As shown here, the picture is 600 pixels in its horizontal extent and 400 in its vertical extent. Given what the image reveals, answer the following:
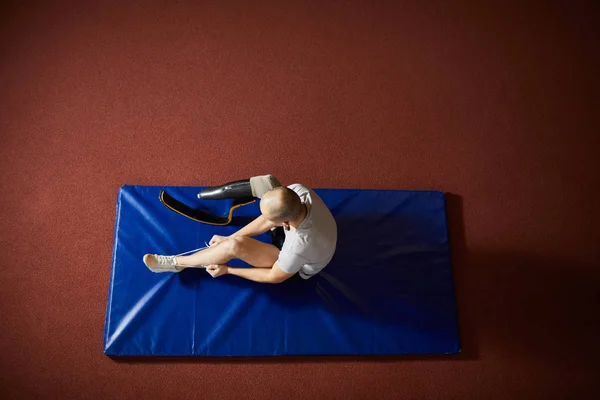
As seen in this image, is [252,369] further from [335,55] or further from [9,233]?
[335,55]

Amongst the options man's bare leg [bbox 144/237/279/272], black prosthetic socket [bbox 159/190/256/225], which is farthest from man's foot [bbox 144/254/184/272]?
black prosthetic socket [bbox 159/190/256/225]

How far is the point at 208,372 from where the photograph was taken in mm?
2492

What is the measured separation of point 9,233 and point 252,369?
1.85 metres

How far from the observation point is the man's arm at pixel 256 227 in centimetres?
239

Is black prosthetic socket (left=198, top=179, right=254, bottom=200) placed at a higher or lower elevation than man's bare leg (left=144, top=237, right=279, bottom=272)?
higher

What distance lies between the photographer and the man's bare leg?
7.42 feet

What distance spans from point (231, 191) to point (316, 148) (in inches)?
36.0

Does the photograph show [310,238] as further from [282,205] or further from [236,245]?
[236,245]

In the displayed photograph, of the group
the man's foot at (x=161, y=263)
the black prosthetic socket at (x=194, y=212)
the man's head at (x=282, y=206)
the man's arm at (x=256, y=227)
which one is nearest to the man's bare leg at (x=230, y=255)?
the man's foot at (x=161, y=263)

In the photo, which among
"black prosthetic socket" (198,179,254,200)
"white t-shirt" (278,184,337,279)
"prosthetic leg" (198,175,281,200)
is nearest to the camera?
"white t-shirt" (278,184,337,279)

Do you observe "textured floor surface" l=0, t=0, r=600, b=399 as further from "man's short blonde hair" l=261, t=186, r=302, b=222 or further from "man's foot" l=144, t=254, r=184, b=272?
"man's short blonde hair" l=261, t=186, r=302, b=222

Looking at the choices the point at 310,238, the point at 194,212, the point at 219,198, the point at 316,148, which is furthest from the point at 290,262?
the point at 316,148

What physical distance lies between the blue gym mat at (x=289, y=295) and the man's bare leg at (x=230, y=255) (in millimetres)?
138

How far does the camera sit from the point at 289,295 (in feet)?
8.34
